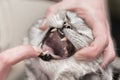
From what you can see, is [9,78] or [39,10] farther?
[39,10]

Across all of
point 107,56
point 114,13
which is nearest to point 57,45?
point 107,56

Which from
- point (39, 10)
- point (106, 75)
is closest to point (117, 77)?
point (106, 75)

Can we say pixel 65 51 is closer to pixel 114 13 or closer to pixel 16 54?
pixel 16 54

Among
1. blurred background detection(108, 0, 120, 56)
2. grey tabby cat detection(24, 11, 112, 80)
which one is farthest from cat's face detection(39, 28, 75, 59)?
blurred background detection(108, 0, 120, 56)

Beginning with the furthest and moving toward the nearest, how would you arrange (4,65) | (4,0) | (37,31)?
(4,0)
(37,31)
(4,65)

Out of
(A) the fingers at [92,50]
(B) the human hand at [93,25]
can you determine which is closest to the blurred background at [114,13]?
(B) the human hand at [93,25]

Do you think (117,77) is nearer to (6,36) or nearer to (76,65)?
(76,65)

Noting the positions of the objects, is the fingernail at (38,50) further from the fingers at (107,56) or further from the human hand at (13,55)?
the fingers at (107,56)
